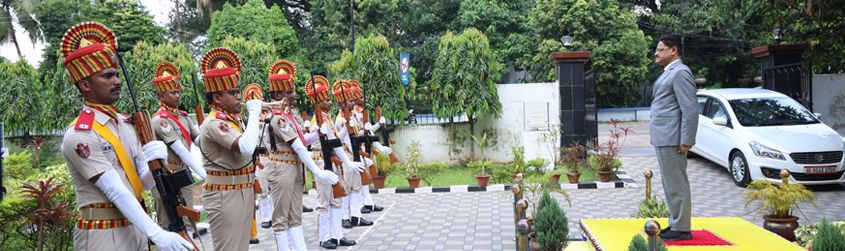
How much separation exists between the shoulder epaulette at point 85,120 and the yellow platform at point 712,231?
141 inches

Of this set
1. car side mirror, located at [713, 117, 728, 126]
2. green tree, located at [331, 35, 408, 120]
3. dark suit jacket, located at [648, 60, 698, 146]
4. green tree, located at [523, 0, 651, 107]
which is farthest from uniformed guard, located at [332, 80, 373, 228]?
green tree, located at [523, 0, 651, 107]

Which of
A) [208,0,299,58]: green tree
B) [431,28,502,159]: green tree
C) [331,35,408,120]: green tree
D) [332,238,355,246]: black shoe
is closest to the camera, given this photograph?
[332,238,355,246]: black shoe

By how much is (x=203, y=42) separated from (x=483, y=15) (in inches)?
578

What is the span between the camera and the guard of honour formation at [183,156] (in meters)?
2.54

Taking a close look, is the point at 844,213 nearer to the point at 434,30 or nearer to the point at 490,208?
the point at 490,208

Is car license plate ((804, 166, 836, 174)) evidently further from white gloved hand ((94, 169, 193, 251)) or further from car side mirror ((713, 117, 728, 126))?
white gloved hand ((94, 169, 193, 251))

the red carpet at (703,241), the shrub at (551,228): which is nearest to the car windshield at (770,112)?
the red carpet at (703,241)

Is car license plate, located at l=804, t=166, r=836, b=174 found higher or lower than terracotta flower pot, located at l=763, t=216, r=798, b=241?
higher

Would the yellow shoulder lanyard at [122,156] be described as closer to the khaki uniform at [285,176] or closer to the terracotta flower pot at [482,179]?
the khaki uniform at [285,176]

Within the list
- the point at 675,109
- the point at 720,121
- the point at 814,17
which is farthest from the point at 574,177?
the point at 675,109

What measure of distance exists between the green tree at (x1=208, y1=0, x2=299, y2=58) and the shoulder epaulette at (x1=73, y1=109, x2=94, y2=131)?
19135mm

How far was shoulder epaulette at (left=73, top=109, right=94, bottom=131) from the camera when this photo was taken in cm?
248

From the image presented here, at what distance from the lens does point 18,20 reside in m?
27.9

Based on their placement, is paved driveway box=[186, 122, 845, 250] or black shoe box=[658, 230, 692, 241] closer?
black shoe box=[658, 230, 692, 241]
